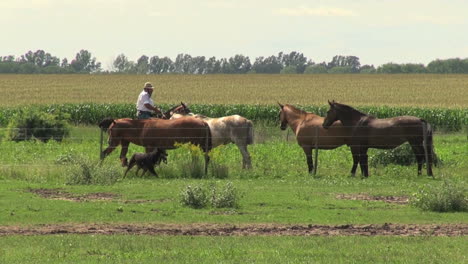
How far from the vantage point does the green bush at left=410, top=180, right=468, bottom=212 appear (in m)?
18.3

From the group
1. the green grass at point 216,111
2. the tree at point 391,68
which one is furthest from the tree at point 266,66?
the green grass at point 216,111

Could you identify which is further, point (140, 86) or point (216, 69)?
point (216, 69)

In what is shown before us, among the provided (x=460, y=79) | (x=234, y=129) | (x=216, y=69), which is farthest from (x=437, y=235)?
(x=216, y=69)

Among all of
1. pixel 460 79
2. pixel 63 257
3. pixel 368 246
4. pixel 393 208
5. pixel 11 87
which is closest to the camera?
pixel 63 257

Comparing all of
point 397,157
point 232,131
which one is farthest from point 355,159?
point 232,131

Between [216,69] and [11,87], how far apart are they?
9750 cm

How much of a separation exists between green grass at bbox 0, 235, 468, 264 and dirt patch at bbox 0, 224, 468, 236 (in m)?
0.60

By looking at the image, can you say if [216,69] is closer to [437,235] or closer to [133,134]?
[133,134]

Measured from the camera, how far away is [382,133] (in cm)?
2586

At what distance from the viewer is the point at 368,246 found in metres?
14.1

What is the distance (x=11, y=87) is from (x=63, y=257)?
72.8 metres

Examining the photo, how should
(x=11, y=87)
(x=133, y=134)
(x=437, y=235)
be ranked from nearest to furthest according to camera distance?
(x=437, y=235) → (x=133, y=134) → (x=11, y=87)

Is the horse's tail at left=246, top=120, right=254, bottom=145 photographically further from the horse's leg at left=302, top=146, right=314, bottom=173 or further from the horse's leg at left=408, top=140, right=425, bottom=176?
the horse's leg at left=408, top=140, right=425, bottom=176

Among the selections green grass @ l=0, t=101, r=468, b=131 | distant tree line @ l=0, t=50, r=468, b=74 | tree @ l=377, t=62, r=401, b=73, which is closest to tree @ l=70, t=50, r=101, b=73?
distant tree line @ l=0, t=50, r=468, b=74
